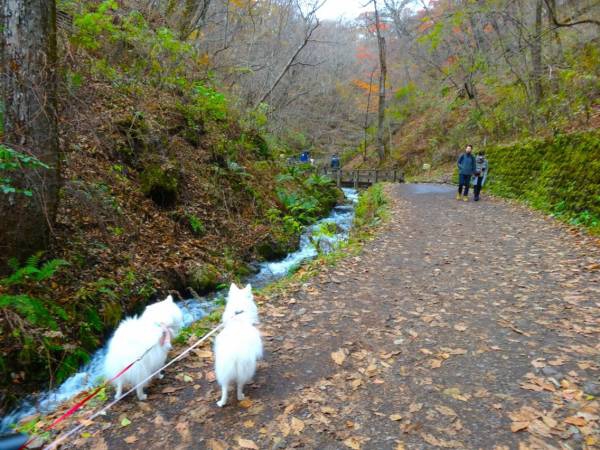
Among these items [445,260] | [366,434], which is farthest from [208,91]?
[366,434]

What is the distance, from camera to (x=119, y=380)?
12.1ft

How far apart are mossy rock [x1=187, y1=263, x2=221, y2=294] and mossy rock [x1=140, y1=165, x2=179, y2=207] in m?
2.37

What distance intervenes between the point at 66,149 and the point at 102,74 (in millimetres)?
4499

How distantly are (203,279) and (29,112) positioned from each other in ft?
14.6

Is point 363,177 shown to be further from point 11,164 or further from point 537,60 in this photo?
point 11,164

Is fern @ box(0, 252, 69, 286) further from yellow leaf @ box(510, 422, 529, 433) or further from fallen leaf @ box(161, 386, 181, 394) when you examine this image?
yellow leaf @ box(510, 422, 529, 433)

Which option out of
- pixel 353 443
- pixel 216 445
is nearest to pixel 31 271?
pixel 216 445

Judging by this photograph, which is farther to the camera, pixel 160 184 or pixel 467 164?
pixel 467 164

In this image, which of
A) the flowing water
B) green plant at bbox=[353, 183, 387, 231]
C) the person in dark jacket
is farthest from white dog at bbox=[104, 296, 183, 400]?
the person in dark jacket

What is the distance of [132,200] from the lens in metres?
8.76

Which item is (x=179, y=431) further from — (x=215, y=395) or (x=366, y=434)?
(x=366, y=434)

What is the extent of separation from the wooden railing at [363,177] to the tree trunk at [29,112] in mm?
24910

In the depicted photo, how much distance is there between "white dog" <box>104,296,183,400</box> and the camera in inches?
144

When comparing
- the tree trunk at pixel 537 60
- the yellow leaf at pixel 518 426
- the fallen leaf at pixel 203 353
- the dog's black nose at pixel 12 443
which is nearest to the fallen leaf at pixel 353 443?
the yellow leaf at pixel 518 426
